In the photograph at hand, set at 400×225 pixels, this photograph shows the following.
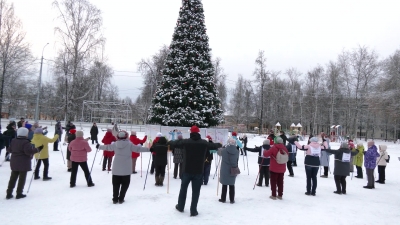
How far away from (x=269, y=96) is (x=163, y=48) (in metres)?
30.2

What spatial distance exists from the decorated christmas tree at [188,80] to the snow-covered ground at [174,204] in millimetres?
10371

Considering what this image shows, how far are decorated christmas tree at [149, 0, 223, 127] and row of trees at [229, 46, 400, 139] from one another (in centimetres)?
2390

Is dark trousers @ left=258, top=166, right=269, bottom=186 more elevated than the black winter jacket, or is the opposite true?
the black winter jacket

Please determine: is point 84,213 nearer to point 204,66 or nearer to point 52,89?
point 204,66

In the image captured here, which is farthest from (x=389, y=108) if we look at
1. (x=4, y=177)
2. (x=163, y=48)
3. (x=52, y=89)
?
(x=52, y=89)

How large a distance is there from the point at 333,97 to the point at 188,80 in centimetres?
3374

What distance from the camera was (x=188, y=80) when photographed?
779 inches

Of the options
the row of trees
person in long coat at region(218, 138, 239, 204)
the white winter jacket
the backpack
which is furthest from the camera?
the row of trees

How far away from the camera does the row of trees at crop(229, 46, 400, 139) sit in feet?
113

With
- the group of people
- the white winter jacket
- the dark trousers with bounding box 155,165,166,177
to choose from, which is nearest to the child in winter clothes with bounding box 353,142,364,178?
the white winter jacket

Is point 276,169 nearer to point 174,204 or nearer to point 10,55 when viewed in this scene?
point 174,204

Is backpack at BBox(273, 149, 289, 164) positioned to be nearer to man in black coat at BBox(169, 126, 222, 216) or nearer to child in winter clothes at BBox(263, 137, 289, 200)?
child in winter clothes at BBox(263, 137, 289, 200)

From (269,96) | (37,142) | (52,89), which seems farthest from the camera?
(269,96)

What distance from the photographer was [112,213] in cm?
588
